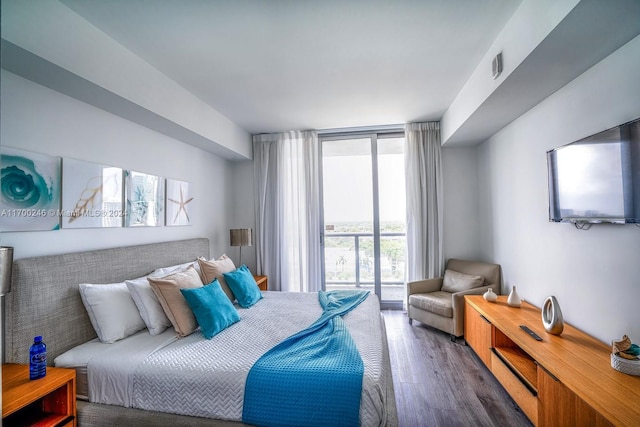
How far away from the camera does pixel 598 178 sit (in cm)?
196

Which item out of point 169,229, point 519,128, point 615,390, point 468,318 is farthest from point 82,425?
point 519,128

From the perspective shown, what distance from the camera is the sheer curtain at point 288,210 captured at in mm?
4375

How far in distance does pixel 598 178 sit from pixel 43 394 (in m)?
3.45

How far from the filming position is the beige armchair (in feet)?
10.9

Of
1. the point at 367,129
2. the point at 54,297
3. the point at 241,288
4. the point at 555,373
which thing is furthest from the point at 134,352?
the point at 367,129

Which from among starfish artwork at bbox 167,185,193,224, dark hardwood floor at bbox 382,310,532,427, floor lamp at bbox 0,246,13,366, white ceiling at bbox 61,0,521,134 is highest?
white ceiling at bbox 61,0,521,134

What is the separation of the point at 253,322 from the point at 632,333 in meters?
2.51

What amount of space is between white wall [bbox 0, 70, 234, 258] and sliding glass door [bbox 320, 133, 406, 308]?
1.83 metres

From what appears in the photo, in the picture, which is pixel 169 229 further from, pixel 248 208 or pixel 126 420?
pixel 126 420

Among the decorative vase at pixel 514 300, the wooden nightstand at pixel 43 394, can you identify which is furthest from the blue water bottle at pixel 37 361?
the decorative vase at pixel 514 300

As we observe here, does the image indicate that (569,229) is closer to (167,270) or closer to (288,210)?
(288,210)

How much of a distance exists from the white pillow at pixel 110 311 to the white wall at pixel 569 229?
3269 mm

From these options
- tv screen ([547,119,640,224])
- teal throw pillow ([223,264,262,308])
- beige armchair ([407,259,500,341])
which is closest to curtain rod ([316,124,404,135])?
beige armchair ([407,259,500,341])

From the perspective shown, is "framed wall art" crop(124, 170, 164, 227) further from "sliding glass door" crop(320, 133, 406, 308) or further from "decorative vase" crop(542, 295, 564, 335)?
"decorative vase" crop(542, 295, 564, 335)
